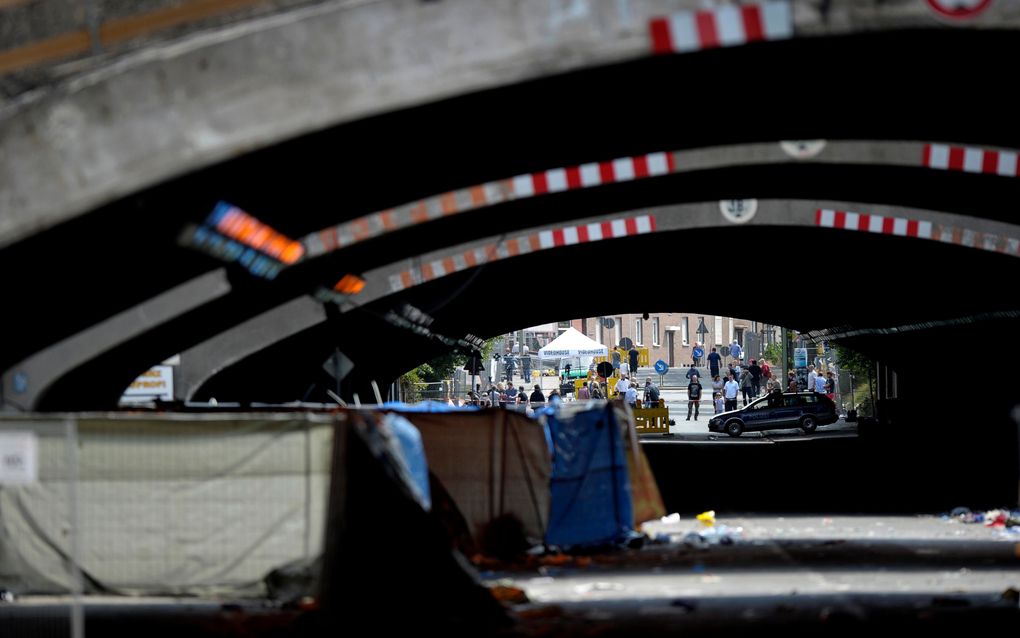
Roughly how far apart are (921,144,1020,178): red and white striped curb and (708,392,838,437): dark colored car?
98.9 feet

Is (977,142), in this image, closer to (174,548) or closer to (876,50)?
(876,50)

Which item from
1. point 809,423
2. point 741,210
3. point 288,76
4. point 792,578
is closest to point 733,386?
point 809,423

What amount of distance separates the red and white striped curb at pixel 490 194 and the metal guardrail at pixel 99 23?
26.2ft

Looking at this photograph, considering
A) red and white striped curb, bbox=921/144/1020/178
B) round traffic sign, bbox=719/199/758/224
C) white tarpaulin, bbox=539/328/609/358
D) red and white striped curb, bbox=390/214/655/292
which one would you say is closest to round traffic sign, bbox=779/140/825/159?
→ red and white striped curb, bbox=921/144/1020/178

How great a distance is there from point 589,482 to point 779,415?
33.6 metres

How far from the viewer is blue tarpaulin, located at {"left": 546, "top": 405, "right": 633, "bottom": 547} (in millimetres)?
18766

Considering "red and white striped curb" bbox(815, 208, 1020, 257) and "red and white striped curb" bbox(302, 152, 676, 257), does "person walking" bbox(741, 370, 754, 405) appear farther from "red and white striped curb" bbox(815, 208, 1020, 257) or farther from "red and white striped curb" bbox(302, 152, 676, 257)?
"red and white striped curb" bbox(302, 152, 676, 257)

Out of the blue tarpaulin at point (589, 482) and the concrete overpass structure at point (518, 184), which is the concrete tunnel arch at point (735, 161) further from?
the blue tarpaulin at point (589, 482)

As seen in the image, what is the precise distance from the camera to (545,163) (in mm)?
19844

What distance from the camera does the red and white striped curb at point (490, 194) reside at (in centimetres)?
2098

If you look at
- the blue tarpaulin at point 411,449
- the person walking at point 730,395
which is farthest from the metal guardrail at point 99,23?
the person walking at point 730,395

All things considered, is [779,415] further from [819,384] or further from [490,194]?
[490,194]

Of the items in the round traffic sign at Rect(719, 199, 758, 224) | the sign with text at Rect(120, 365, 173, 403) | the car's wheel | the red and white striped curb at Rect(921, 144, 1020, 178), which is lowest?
the car's wheel

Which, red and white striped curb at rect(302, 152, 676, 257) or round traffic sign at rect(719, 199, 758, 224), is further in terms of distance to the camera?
round traffic sign at rect(719, 199, 758, 224)
